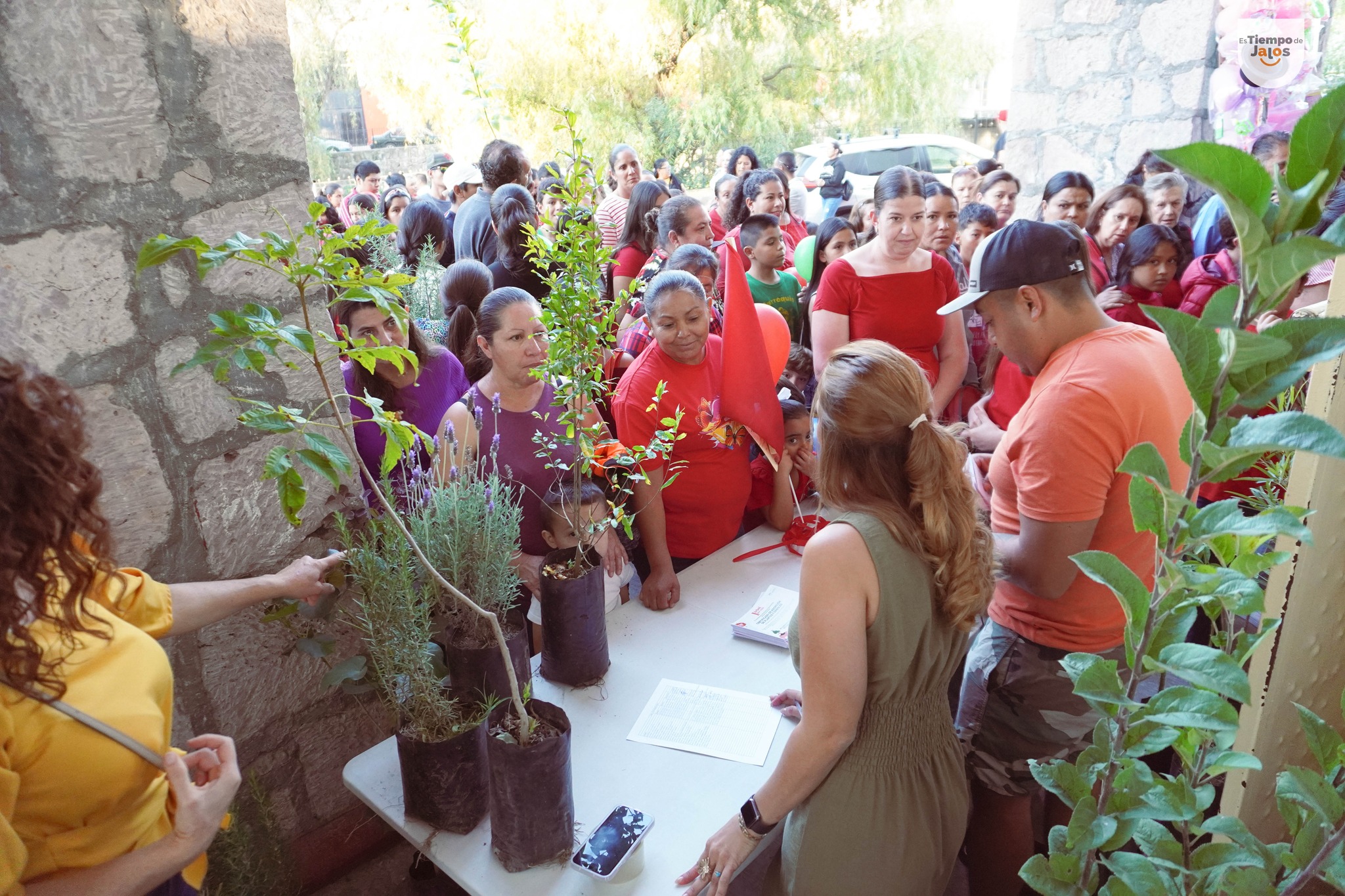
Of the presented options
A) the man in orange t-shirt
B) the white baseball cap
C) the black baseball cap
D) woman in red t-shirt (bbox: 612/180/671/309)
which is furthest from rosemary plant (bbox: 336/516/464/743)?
the white baseball cap

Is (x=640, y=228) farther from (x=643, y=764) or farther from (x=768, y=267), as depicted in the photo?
(x=643, y=764)

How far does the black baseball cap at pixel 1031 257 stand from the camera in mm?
1649

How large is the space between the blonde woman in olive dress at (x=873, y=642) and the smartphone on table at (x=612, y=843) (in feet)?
0.34

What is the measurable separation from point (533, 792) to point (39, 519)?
0.78 m

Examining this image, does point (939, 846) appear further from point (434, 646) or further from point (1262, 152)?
point (1262, 152)

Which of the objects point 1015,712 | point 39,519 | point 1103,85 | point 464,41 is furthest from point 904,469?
Answer: point 1103,85

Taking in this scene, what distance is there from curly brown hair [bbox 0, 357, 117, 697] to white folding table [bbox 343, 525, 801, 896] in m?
0.68

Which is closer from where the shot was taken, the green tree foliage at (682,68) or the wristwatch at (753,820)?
the wristwatch at (753,820)

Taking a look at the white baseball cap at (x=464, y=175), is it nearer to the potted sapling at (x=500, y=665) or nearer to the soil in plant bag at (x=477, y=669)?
the potted sapling at (x=500, y=665)

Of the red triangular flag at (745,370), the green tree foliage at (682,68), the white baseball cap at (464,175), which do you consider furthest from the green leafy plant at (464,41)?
the green tree foliage at (682,68)

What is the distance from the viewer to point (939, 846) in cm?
147

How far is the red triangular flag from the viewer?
237 centimetres

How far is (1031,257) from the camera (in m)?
1.66

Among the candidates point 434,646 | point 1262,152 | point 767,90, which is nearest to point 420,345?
point 434,646
